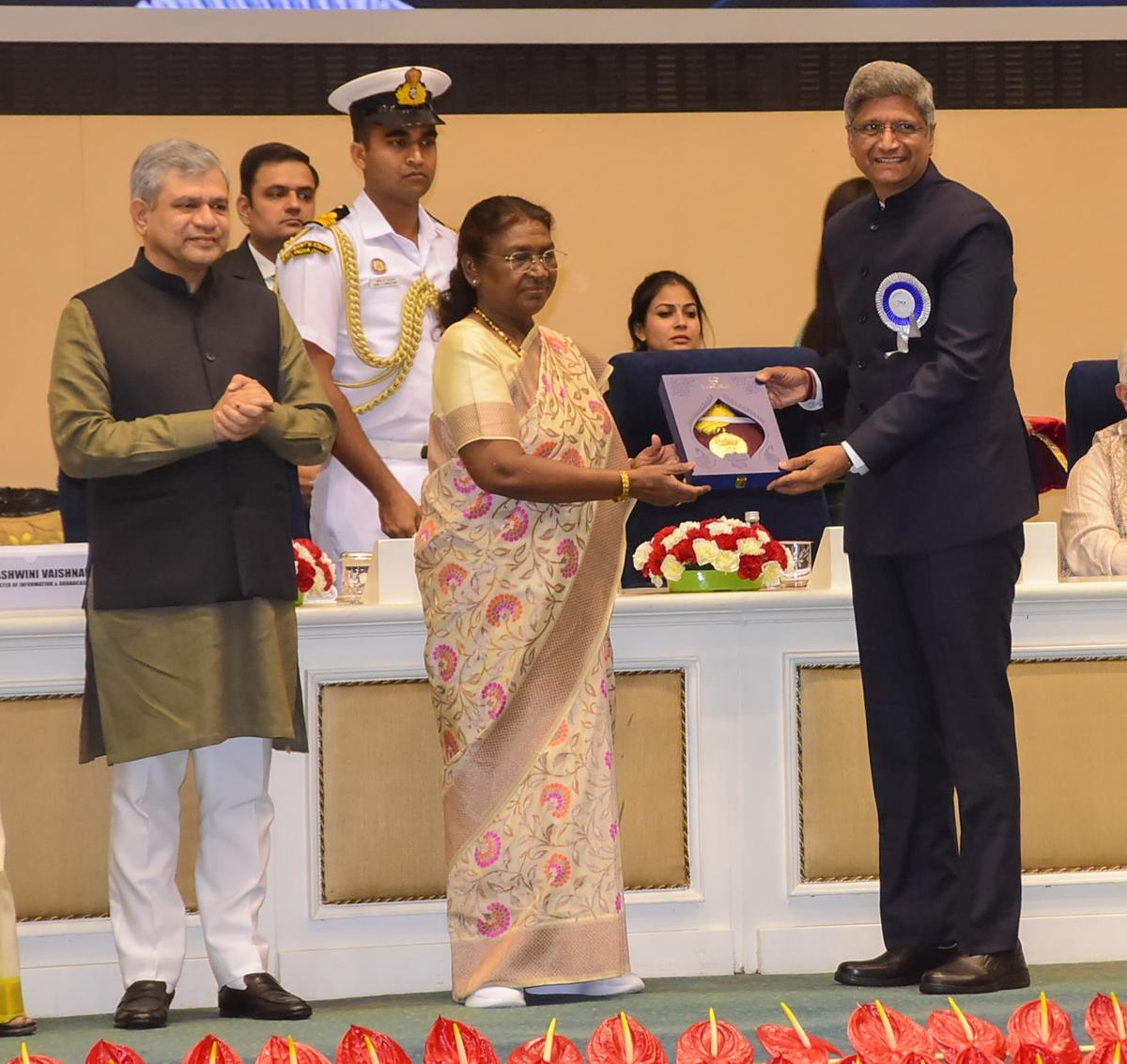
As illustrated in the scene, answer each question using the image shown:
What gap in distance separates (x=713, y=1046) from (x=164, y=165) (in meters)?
1.96

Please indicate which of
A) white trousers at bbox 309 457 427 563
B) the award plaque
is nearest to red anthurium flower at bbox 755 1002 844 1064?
the award plaque

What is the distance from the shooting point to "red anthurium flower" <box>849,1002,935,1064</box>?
154 centimetres

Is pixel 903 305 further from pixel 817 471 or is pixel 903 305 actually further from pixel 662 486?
pixel 662 486

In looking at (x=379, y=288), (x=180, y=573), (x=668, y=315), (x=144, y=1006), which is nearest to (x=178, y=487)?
(x=180, y=573)

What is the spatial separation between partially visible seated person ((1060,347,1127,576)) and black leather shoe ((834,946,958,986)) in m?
1.03

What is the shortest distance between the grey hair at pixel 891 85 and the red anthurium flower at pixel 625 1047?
194 cm

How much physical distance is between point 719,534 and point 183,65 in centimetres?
335

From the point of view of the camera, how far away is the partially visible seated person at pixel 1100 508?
155 inches

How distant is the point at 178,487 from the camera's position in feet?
9.98

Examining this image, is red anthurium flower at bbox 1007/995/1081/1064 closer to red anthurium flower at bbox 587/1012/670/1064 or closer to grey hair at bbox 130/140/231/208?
red anthurium flower at bbox 587/1012/670/1064

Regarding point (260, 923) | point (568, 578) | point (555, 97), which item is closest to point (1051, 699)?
point (568, 578)

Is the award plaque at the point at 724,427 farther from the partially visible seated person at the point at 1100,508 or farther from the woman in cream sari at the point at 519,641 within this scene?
the partially visible seated person at the point at 1100,508

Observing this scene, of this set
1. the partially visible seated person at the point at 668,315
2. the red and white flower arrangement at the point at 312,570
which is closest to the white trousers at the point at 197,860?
→ the red and white flower arrangement at the point at 312,570

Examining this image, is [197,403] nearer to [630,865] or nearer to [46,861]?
[46,861]
